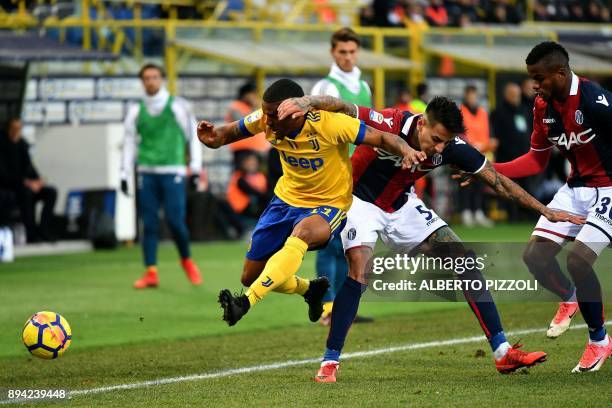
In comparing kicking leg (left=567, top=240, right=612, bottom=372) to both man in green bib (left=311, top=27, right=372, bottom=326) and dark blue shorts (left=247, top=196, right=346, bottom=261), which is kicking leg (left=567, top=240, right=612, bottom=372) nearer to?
dark blue shorts (left=247, top=196, right=346, bottom=261)

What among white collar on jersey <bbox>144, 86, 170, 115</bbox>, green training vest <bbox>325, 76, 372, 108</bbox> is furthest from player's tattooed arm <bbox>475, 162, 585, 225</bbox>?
white collar on jersey <bbox>144, 86, 170, 115</bbox>

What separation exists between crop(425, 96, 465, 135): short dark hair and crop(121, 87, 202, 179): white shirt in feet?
20.4

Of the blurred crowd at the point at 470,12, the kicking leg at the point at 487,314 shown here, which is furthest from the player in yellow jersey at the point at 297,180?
the blurred crowd at the point at 470,12

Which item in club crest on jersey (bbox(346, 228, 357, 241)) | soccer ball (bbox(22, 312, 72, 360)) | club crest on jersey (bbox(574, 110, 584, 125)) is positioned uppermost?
club crest on jersey (bbox(574, 110, 584, 125))

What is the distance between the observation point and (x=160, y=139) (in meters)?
13.5

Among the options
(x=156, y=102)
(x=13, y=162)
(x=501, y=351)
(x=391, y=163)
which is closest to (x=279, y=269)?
(x=391, y=163)

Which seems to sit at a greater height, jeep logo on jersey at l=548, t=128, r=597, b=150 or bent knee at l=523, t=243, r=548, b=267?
jeep logo on jersey at l=548, t=128, r=597, b=150

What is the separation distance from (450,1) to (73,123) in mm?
10148

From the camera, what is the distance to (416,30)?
24.2 metres

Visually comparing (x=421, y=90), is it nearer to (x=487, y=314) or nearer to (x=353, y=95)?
(x=353, y=95)

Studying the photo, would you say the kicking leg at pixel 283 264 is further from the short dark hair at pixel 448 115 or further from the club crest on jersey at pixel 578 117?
the club crest on jersey at pixel 578 117

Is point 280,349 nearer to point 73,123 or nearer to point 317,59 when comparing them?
point 73,123

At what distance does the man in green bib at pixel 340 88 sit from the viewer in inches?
433

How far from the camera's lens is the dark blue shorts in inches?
320
